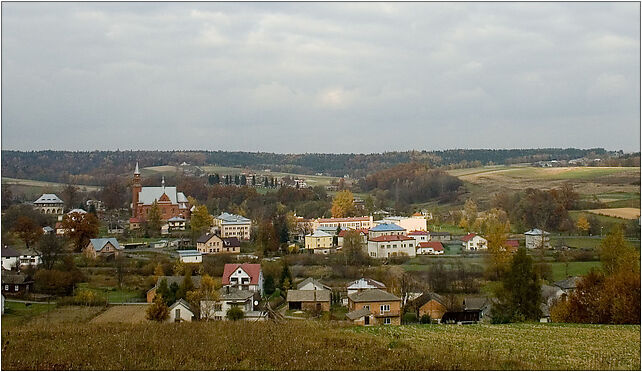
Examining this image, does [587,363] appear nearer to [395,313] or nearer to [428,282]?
[395,313]

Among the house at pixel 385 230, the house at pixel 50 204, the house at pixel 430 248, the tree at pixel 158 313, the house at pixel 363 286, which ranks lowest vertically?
the house at pixel 430 248

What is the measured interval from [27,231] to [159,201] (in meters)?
12.8

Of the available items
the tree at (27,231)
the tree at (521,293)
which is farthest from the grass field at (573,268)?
the tree at (27,231)

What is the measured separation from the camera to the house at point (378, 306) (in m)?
14.3

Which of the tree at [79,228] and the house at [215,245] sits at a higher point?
the tree at [79,228]

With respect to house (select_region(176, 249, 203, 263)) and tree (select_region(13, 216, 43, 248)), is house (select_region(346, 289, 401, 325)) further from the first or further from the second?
tree (select_region(13, 216, 43, 248))

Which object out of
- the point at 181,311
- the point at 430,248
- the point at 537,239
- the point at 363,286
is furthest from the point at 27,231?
the point at 537,239

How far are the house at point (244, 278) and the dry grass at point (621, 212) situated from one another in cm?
1608

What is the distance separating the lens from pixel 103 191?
3653 cm

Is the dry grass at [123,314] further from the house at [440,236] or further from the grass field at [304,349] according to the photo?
the house at [440,236]

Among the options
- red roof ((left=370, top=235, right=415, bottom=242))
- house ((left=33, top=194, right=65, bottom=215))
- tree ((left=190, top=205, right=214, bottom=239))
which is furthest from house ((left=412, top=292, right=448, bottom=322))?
house ((left=33, top=194, right=65, bottom=215))

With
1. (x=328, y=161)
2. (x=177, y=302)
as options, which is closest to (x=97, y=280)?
(x=177, y=302)

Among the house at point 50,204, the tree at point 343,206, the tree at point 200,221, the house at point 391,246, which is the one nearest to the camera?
the house at point 391,246

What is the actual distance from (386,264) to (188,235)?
11.2 m
